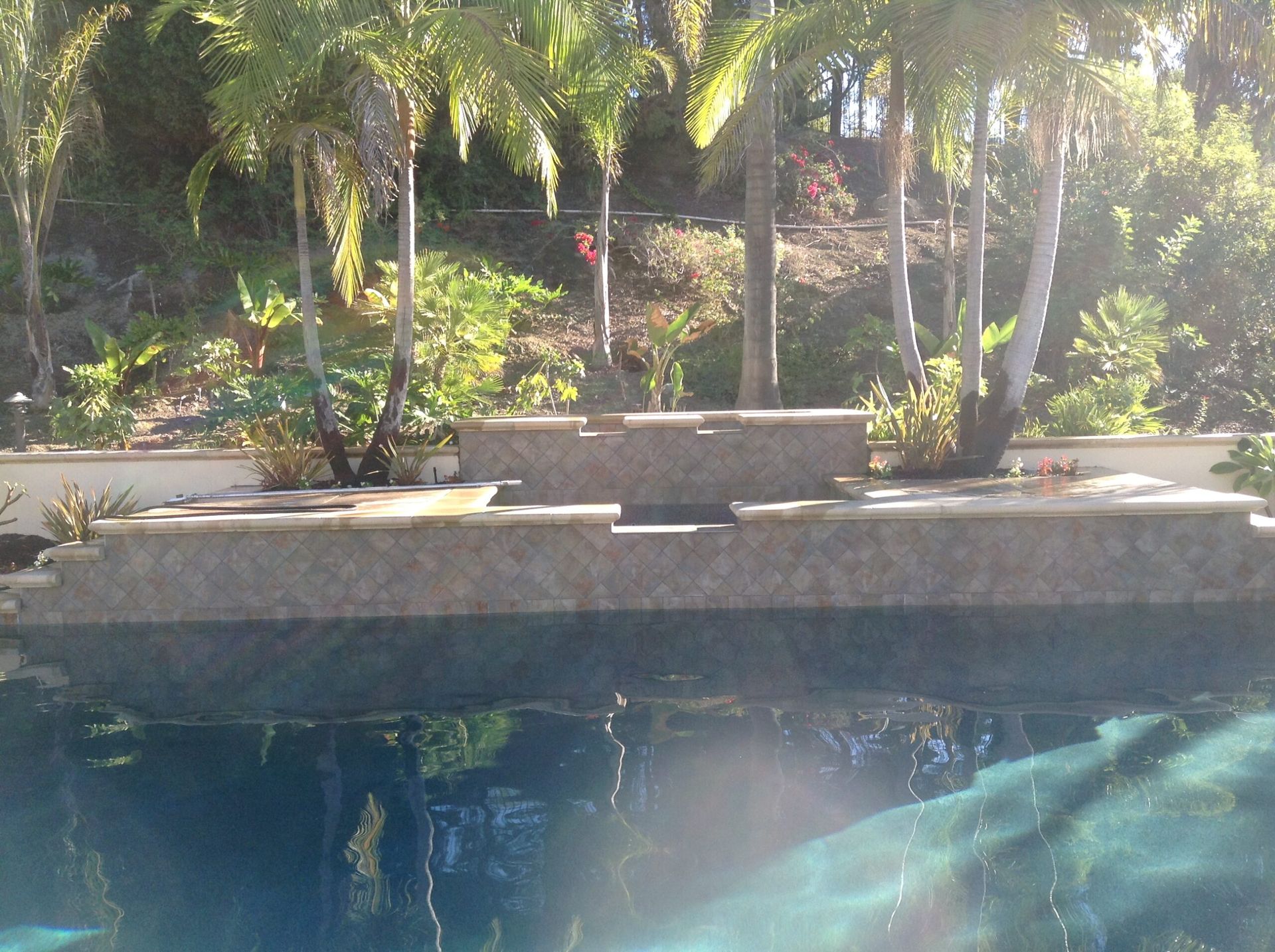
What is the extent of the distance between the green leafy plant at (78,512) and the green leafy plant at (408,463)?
2.54m

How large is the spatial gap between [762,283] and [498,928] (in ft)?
31.5

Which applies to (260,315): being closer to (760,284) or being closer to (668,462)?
(668,462)

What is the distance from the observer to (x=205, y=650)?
25.7 ft

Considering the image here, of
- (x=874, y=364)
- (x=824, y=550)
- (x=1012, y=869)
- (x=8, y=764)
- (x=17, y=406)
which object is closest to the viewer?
(x=1012, y=869)

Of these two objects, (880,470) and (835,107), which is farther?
(835,107)

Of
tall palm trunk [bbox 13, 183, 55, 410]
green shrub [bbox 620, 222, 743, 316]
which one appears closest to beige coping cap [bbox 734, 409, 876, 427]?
green shrub [bbox 620, 222, 743, 316]

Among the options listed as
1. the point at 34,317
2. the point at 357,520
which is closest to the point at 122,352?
the point at 34,317

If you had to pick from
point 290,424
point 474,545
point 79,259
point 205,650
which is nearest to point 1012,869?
point 474,545

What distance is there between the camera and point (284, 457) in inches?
410

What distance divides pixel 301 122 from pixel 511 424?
367 centimetres

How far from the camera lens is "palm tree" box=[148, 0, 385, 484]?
346 inches

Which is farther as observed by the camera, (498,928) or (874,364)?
(874,364)

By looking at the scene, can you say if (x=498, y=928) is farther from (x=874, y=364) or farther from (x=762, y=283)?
(x=874, y=364)

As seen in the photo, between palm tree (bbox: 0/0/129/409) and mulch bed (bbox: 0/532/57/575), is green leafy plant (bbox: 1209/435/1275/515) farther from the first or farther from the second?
palm tree (bbox: 0/0/129/409)
